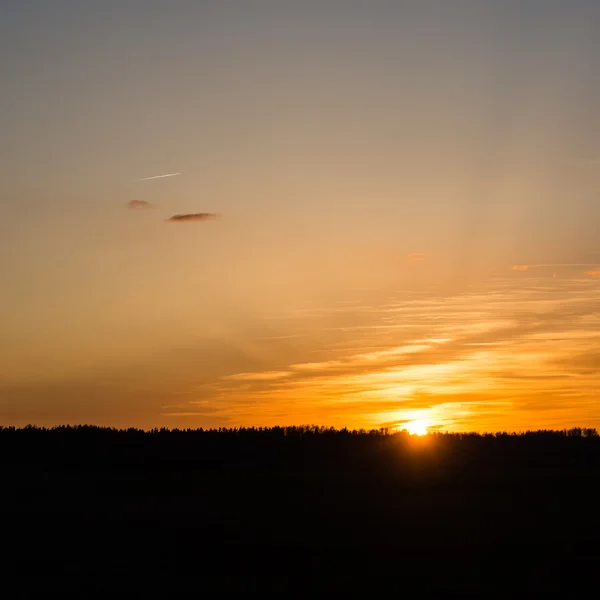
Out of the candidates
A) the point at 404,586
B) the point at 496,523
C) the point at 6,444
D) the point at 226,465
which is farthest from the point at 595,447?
the point at 404,586

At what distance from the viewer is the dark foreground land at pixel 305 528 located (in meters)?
24.5

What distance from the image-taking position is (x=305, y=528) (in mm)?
33344

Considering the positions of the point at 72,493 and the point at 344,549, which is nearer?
the point at 344,549

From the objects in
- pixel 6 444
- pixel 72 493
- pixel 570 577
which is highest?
pixel 6 444

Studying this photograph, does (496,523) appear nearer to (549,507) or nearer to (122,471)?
(549,507)

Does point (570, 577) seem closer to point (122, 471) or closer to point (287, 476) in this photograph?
point (287, 476)

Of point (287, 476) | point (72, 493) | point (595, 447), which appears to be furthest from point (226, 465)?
point (595, 447)

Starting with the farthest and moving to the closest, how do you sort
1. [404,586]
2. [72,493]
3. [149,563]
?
[72,493] → [149,563] → [404,586]

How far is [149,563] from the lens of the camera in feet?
88.0

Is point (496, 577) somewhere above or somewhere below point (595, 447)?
below

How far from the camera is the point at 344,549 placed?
29.0 metres

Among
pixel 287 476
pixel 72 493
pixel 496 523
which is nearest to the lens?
pixel 496 523

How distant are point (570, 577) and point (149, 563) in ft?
42.3

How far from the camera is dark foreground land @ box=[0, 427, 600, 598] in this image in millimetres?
24500
